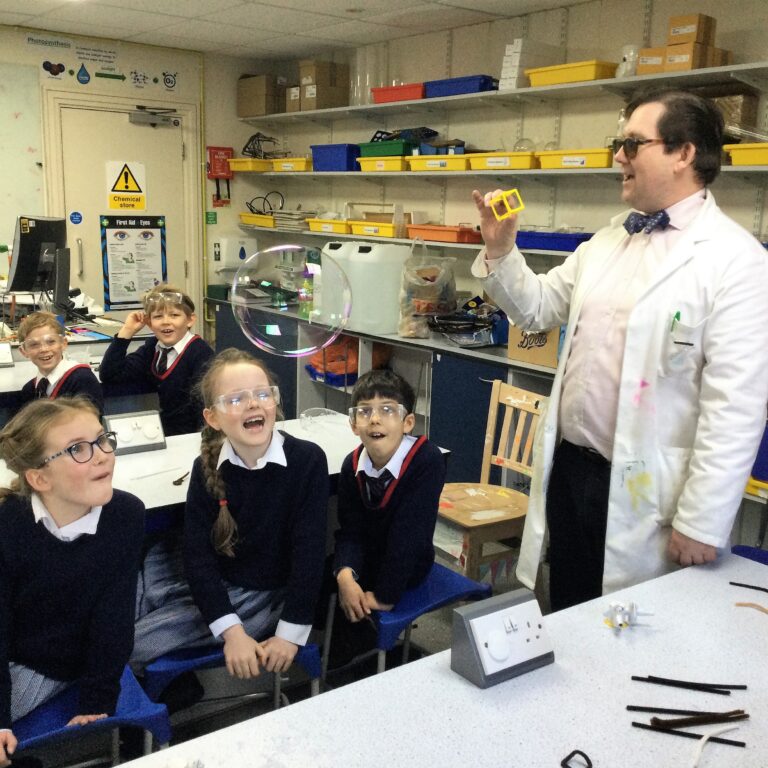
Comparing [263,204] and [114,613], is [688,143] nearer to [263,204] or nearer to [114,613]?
[114,613]

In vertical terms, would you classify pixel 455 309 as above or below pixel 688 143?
below

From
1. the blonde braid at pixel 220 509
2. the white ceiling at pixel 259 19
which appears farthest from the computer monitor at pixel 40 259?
the blonde braid at pixel 220 509

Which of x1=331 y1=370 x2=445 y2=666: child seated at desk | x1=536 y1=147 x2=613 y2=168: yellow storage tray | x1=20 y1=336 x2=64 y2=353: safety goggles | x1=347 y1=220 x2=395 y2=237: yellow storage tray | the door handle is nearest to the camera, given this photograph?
x1=331 y1=370 x2=445 y2=666: child seated at desk

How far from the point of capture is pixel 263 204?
20.4 feet

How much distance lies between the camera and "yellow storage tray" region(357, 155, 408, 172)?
176 inches

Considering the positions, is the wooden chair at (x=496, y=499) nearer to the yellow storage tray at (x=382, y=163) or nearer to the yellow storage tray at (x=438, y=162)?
the yellow storage tray at (x=438, y=162)

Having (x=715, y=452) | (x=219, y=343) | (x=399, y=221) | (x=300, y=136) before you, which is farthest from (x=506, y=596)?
(x=300, y=136)

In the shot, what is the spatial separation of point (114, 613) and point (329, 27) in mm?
3983

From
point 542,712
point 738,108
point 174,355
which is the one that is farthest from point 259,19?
point 542,712

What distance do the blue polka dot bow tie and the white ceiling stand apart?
2.55 m

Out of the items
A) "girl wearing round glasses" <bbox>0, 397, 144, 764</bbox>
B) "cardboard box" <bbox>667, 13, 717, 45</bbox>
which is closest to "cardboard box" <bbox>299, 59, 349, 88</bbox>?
"cardboard box" <bbox>667, 13, 717, 45</bbox>

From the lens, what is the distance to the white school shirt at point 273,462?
1.77 metres

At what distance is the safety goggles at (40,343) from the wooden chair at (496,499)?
1514 millimetres

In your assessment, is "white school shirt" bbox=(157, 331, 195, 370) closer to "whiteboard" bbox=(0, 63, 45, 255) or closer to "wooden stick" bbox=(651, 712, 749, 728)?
"wooden stick" bbox=(651, 712, 749, 728)
